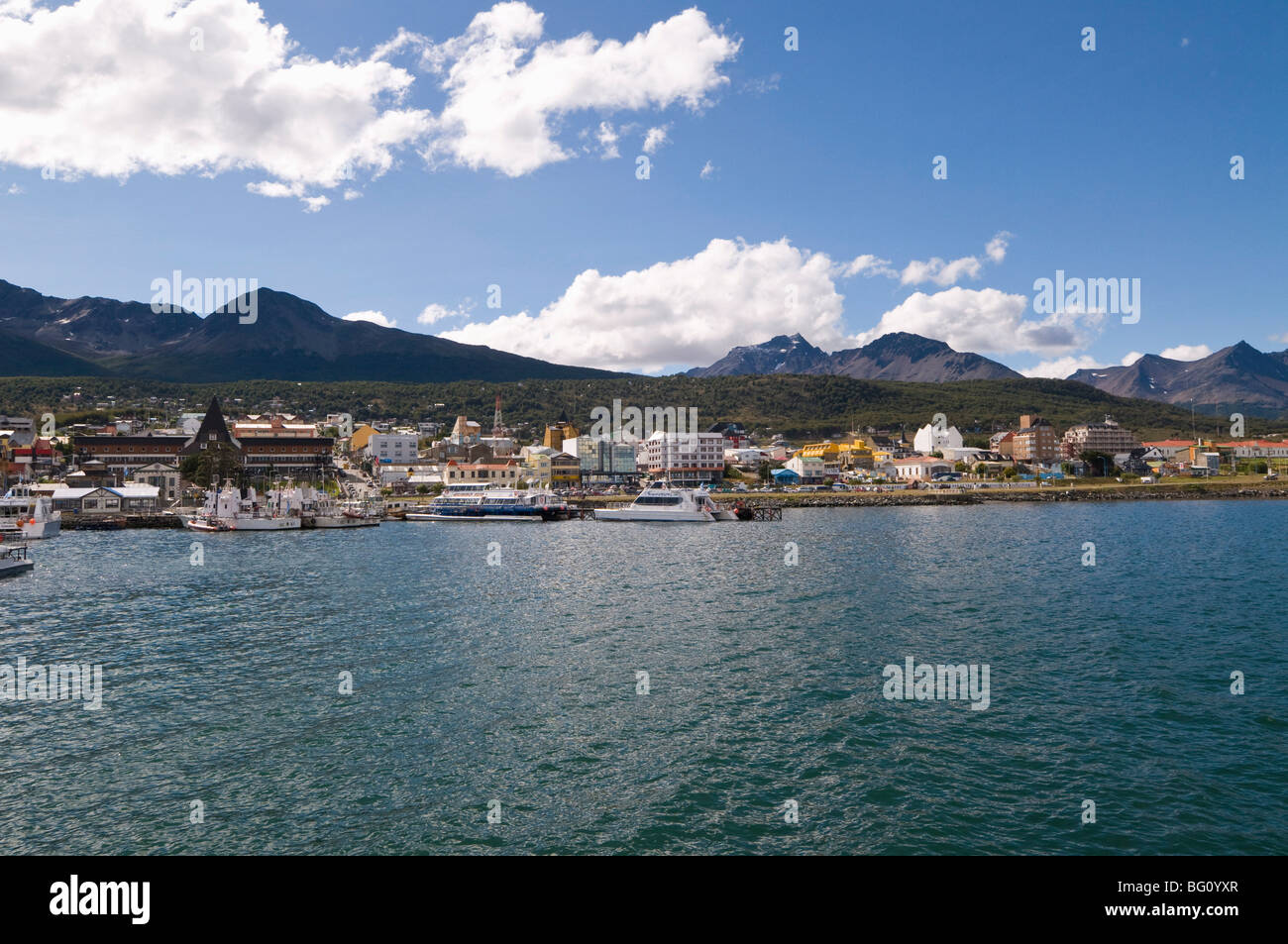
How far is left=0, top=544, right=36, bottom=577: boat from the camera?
5072 centimetres

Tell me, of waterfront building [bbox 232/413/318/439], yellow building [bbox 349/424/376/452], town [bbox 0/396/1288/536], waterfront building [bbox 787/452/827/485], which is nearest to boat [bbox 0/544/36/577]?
town [bbox 0/396/1288/536]

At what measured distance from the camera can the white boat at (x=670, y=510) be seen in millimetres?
95312

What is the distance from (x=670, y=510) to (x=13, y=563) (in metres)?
64.0

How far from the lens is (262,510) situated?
298 ft

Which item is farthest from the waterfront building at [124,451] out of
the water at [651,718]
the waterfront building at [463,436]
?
the water at [651,718]

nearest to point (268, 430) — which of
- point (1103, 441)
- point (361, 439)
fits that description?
point (361, 439)

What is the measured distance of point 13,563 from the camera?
170ft

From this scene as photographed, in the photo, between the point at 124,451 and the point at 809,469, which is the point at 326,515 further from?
the point at 809,469

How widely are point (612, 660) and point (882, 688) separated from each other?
9.29m

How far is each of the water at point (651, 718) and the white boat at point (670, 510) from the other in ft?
158

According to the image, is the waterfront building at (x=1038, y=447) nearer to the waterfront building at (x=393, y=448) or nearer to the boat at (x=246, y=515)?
the waterfront building at (x=393, y=448)
